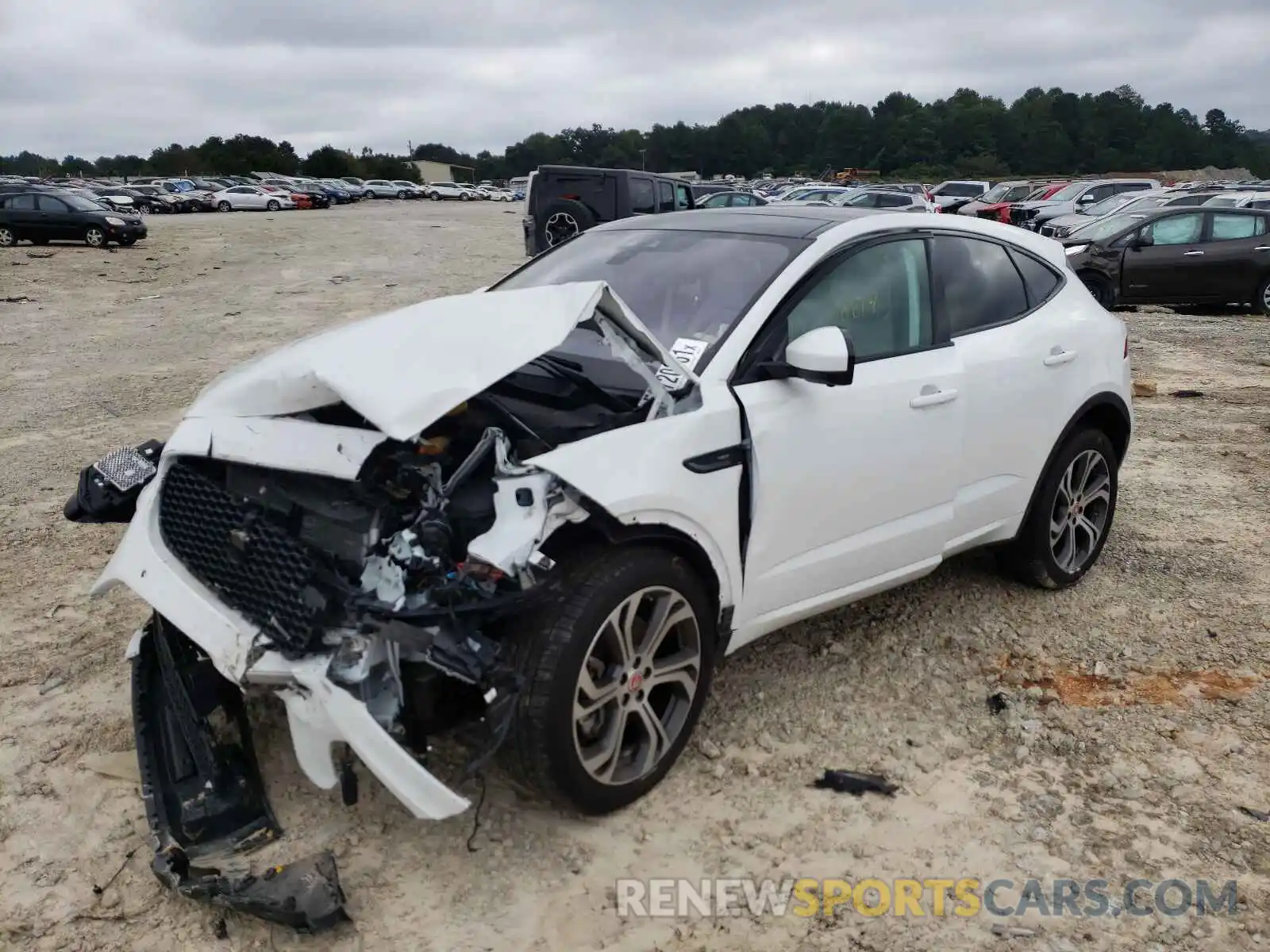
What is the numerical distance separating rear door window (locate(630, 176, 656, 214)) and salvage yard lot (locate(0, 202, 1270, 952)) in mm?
10682

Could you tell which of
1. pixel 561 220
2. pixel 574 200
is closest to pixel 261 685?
pixel 561 220

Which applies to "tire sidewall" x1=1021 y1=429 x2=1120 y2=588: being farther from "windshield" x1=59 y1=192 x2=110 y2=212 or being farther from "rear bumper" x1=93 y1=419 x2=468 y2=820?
"windshield" x1=59 y1=192 x2=110 y2=212

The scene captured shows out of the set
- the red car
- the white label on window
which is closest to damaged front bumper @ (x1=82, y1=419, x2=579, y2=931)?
the white label on window

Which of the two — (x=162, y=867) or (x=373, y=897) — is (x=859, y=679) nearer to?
(x=373, y=897)

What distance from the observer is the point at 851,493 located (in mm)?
3359

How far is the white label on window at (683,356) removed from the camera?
3021 millimetres

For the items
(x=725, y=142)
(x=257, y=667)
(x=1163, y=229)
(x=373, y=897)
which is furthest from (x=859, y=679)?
(x=725, y=142)

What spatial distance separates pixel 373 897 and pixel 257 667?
72 cm

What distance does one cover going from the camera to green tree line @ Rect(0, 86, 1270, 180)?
90.2 metres

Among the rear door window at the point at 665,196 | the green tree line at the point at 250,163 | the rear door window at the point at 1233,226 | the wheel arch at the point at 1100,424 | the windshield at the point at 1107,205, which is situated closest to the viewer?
the wheel arch at the point at 1100,424

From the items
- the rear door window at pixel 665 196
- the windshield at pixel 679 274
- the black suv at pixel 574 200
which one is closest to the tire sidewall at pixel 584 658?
the windshield at pixel 679 274

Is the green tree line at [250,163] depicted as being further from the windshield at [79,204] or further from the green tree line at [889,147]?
the windshield at [79,204]

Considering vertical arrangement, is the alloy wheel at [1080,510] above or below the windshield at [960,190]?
below

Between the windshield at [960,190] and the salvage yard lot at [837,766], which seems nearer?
the salvage yard lot at [837,766]
